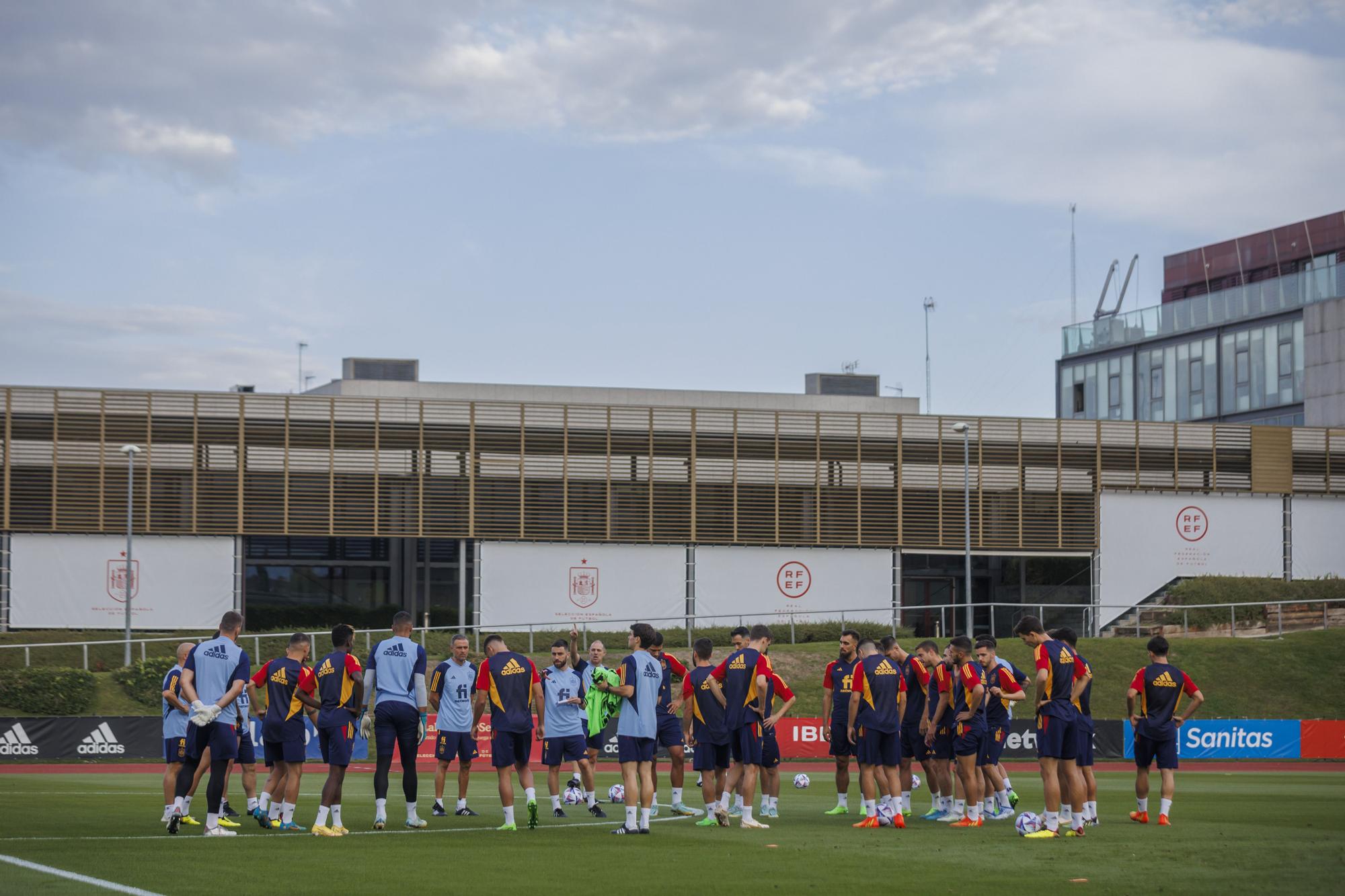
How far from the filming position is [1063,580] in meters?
52.9

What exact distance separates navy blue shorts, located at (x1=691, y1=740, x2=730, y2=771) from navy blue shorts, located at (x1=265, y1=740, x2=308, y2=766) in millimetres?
4226

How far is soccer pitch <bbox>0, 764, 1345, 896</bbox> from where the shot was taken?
1085cm

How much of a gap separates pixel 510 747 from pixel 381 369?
47644 mm

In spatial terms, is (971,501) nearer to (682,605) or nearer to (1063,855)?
(682,605)

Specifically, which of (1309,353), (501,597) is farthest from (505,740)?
(1309,353)

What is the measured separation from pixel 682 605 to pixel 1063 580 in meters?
15.2

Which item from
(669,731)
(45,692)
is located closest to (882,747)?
(669,731)

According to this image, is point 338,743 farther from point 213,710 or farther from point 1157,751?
point 1157,751

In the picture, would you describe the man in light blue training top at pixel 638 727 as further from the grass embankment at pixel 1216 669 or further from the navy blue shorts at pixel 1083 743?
the grass embankment at pixel 1216 669

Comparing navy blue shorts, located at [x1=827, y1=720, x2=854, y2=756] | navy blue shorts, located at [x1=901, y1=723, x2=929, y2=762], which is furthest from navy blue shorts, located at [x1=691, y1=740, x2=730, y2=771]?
navy blue shorts, located at [x1=901, y1=723, x2=929, y2=762]

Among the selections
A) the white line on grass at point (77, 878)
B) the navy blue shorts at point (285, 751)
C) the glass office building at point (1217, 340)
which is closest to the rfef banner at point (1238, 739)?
the navy blue shorts at point (285, 751)

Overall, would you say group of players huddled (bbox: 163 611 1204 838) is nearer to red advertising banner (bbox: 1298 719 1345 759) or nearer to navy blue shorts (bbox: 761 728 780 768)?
navy blue shorts (bbox: 761 728 780 768)

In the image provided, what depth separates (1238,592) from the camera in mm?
46531

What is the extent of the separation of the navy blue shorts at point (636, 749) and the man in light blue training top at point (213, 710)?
3882 mm
